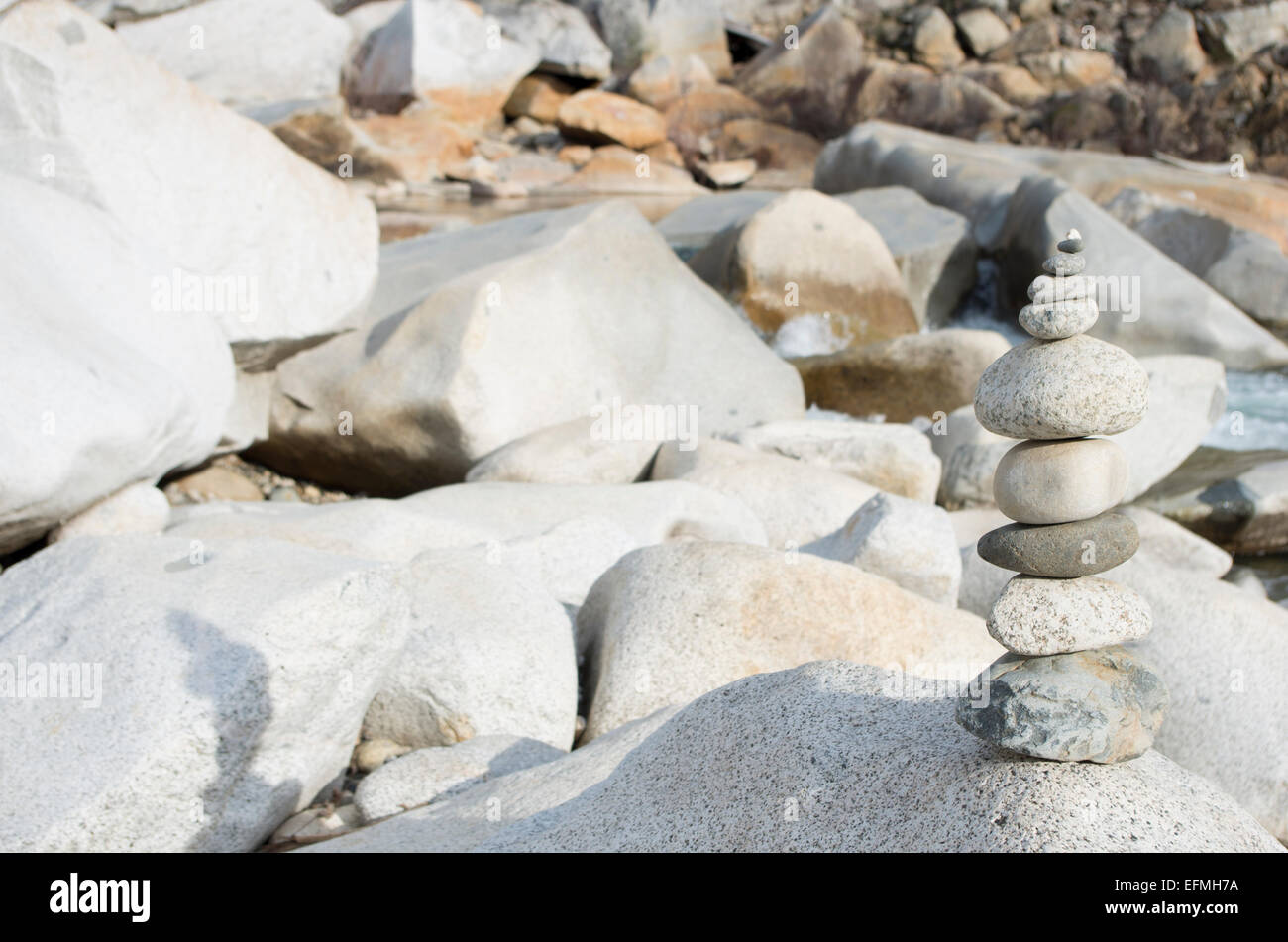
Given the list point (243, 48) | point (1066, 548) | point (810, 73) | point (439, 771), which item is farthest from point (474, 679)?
point (810, 73)

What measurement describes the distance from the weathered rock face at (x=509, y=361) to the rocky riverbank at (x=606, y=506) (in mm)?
28

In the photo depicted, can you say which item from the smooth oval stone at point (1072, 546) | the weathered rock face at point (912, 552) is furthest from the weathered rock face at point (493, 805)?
the weathered rock face at point (912, 552)

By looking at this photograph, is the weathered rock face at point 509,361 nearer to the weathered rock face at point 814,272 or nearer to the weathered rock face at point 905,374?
the weathered rock face at point 905,374

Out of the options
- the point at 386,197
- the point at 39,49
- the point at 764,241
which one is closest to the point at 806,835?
the point at 39,49

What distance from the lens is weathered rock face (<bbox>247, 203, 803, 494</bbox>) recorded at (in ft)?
22.0

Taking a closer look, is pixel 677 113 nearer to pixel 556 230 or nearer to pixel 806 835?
Answer: pixel 556 230

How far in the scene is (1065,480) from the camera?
2.06 metres

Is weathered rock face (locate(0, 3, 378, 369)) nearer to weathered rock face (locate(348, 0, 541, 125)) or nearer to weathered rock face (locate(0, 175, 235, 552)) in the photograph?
weathered rock face (locate(0, 175, 235, 552))

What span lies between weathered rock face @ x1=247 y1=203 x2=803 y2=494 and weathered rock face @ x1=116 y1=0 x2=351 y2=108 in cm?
1701

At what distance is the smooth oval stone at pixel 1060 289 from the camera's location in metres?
2.05

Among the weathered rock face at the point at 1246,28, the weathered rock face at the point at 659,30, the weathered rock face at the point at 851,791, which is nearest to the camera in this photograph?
the weathered rock face at the point at 851,791

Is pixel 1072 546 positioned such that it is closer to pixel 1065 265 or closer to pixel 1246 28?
pixel 1065 265

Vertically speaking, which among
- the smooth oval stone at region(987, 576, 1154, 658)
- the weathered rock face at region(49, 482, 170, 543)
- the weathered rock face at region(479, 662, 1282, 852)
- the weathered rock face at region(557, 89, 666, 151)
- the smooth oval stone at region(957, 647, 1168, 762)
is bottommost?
the weathered rock face at region(557, 89, 666, 151)

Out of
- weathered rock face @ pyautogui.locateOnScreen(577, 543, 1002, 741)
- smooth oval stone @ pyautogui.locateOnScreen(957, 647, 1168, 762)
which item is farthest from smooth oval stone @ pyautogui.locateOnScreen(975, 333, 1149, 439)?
weathered rock face @ pyautogui.locateOnScreen(577, 543, 1002, 741)
